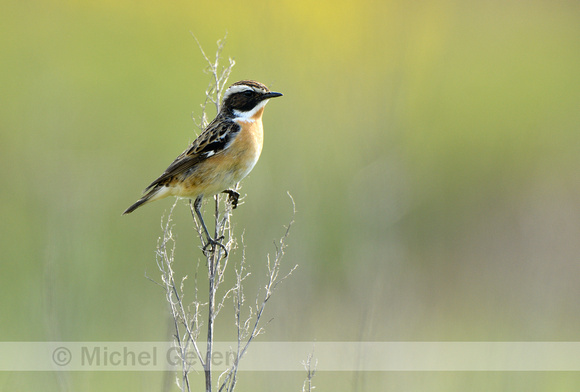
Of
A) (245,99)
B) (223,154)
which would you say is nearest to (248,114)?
(245,99)

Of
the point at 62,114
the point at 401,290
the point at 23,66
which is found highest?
the point at 23,66

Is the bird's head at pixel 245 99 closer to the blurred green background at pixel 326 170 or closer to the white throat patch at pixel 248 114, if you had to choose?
the white throat patch at pixel 248 114

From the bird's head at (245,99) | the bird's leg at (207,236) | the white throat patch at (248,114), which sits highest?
the bird's head at (245,99)

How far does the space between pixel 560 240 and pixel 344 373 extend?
3919mm

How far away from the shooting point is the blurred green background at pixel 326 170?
701 centimetres

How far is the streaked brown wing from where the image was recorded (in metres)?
5.14

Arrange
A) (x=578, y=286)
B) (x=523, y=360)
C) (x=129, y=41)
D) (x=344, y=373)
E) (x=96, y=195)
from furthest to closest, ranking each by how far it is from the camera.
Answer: (x=129, y=41), (x=578, y=286), (x=96, y=195), (x=344, y=373), (x=523, y=360)

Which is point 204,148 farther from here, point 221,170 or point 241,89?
point 241,89

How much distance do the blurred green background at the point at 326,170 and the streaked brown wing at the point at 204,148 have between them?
0.87ft

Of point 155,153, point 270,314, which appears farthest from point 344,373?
point 155,153

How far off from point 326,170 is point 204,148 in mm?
4843

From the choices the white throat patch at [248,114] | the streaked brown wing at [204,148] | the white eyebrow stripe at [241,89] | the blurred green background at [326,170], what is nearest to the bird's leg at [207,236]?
the streaked brown wing at [204,148]

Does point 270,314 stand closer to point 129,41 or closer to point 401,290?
point 401,290

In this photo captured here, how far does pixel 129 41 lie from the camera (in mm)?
13000
